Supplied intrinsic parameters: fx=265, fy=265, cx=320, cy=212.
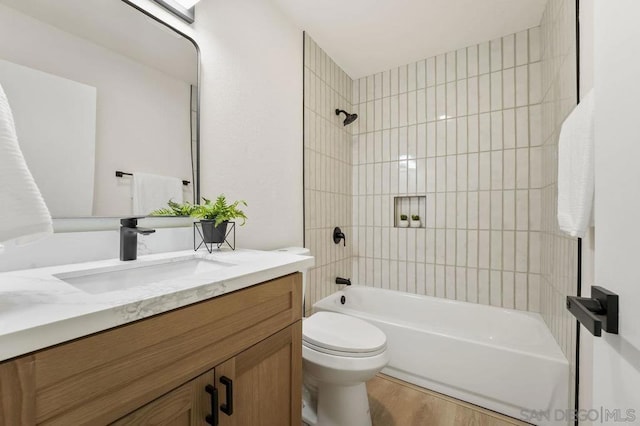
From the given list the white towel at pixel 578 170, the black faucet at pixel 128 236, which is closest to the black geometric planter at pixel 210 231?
the black faucet at pixel 128 236

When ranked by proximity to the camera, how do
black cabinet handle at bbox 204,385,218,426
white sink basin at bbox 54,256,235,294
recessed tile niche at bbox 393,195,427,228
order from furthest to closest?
recessed tile niche at bbox 393,195,427,228 → white sink basin at bbox 54,256,235,294 → black cabinet handle at bbox 204,385,218,426

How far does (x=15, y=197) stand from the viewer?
0.46 metres

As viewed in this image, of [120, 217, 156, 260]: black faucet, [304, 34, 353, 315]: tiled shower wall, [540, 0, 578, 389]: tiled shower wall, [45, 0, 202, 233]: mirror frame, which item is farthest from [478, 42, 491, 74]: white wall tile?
[120, 217, 156, 260]: black faucet

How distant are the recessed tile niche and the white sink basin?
71.8 inches

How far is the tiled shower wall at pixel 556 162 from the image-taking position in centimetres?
124

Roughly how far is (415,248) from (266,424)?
1845mm

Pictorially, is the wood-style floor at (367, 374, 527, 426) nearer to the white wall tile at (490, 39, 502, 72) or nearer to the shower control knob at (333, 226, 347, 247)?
the shower control knob at (333, 226, 347, 247)

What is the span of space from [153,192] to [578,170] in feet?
5.46

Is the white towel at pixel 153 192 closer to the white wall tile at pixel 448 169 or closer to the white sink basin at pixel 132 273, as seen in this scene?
the white sink basin at pixel 132 273

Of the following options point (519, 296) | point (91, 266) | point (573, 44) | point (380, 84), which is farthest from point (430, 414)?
point (380, 84)

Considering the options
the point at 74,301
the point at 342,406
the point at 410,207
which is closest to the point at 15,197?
the point at 74,301

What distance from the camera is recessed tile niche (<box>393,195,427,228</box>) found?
234 cm

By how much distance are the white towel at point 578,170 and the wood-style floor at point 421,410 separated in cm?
112

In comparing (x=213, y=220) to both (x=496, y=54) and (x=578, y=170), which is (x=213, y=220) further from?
(x=496, y=54)
